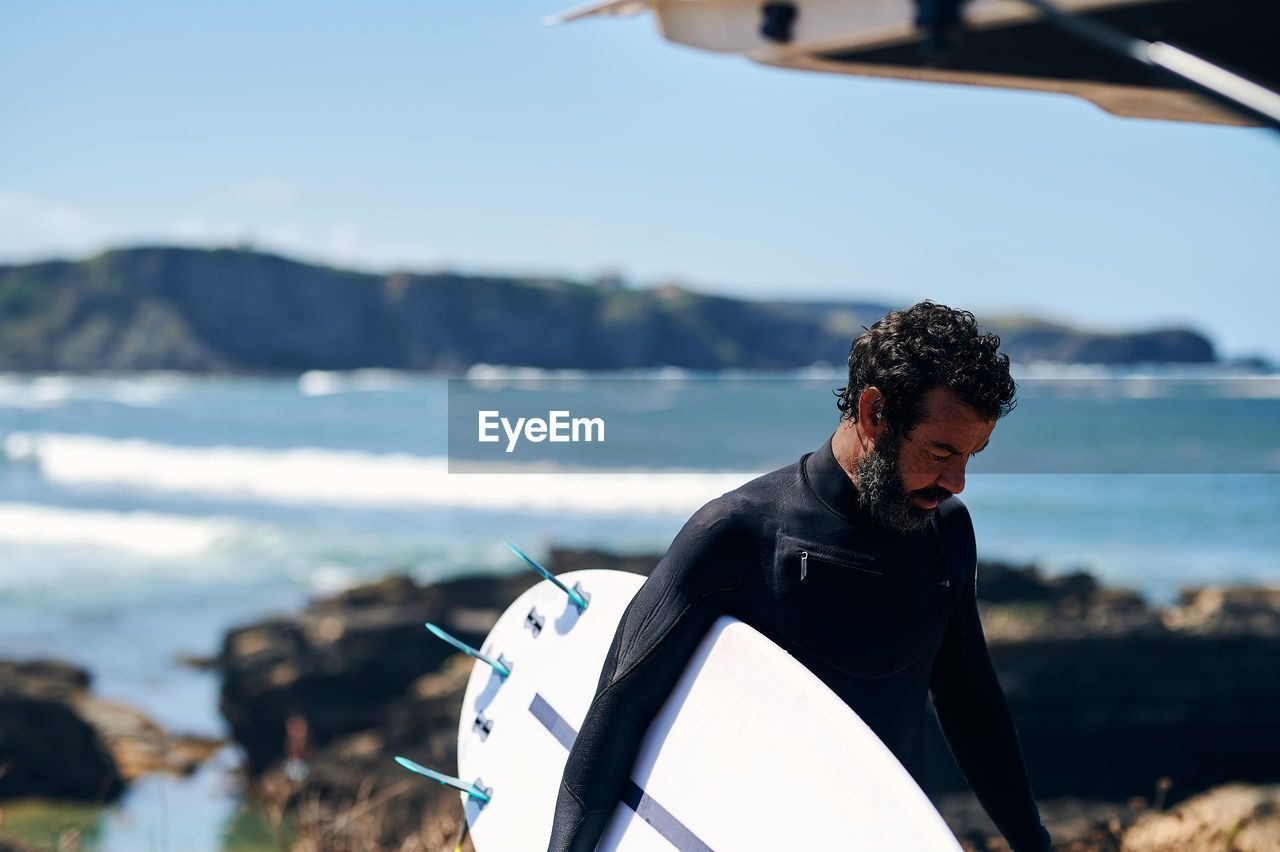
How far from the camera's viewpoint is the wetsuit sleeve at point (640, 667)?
1603mm

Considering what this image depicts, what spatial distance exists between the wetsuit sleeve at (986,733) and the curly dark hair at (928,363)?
0.32m

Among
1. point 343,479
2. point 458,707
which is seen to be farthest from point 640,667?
point 343,479

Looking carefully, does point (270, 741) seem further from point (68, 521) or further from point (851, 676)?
point (68, 521)

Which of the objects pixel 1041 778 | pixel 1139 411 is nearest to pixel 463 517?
pixel 1041 778

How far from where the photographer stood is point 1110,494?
26.6 m

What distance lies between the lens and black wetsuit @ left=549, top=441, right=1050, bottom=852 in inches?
63.3

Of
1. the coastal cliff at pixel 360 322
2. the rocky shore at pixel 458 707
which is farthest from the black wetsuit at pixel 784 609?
the coastal cliff at pixel 360 322

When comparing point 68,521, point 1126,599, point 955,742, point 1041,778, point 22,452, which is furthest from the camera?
point 22,452

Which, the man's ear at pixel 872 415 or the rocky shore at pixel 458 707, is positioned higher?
the man's ear at pixel 872 415

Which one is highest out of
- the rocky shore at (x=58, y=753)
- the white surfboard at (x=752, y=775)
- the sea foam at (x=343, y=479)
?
the white surfboard at (x=752, y=775)

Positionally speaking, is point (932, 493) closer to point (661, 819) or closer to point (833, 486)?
point (833, 486)

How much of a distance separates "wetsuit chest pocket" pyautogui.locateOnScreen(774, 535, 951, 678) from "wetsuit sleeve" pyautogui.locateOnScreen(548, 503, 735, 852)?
9 centimetres

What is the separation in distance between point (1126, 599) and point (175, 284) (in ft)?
220

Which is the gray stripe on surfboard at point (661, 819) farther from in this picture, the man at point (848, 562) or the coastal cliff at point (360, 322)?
the coastal cliff at point (360, 322)
